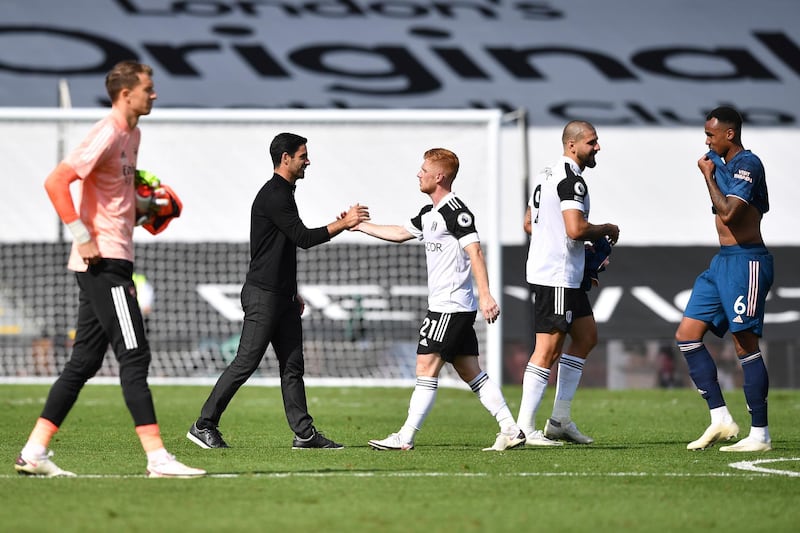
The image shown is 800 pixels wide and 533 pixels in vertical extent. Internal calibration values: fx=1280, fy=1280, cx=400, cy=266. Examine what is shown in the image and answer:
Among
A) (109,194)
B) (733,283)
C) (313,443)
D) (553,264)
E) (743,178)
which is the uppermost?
(743,178)

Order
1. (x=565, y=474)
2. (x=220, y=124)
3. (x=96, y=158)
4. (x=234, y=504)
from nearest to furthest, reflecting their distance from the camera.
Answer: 1. (x=234, y=504)
2. (x=96, y=158)
3. (x=565, y=474)
4. (x=220, y=124)

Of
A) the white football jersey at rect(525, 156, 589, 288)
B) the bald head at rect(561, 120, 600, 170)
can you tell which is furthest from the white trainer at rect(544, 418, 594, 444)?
the bald head at rect(561, 120, 600, 170)

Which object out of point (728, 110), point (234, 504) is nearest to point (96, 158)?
point (234, 504)

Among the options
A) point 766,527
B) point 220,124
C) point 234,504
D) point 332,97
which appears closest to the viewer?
point 766,527

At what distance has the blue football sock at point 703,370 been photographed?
824cm

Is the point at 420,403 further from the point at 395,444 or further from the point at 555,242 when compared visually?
the point at 555,242

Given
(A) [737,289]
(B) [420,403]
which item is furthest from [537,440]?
(A) [737,289]

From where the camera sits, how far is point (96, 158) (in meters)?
6.06

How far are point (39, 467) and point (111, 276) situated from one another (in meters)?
1.02

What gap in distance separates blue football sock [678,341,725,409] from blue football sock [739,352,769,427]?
7.5 inches

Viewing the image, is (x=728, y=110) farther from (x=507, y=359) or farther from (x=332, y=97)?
(x=332, y=97)

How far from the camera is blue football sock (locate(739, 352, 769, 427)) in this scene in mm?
8023

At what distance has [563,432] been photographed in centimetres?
852

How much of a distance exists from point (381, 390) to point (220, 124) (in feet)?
12.5
